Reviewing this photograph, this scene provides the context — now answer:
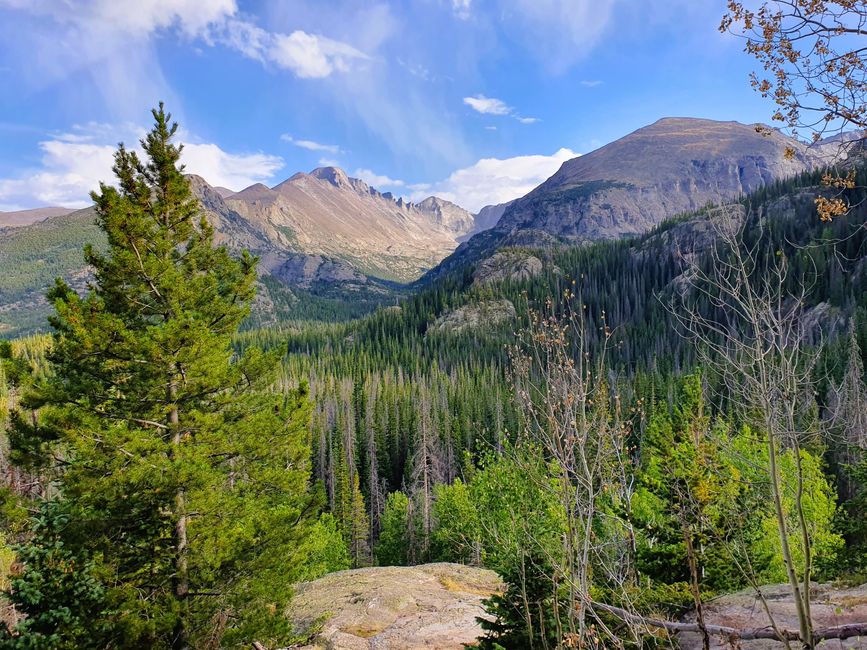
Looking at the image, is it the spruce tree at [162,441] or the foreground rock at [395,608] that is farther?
the foreground rock at [395,608]

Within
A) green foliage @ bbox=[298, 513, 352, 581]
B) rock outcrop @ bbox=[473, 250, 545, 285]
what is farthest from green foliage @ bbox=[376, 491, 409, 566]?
rock outcrop @ bbox=[473, 250, 545, 285]

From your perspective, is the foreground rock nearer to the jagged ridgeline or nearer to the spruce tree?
the spruce tree

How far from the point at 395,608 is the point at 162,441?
1193 cm

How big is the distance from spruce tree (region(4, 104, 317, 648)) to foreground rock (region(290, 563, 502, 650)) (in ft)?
10.5

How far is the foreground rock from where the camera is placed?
1452cm

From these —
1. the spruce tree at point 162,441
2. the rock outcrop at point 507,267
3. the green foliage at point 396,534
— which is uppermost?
the rock outcrop at point 507,267

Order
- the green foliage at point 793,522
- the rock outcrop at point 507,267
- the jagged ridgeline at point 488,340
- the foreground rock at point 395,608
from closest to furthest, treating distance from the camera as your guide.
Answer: the foreground rock at point 395,608 < the green foliage at point 793,522 < the jagged ridgeline at point 488,340 < the rock outcrop at point 507,267

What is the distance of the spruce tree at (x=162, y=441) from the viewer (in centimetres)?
873

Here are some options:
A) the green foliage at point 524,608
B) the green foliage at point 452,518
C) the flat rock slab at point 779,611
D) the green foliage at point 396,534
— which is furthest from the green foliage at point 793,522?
the green foliage at point 396,534

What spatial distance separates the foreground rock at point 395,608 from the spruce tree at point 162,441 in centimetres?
319

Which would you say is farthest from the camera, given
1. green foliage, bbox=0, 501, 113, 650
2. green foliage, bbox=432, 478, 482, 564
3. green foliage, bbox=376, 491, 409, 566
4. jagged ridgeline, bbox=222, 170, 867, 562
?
jagged ridgeline, bbox=222, 170, 867, 562

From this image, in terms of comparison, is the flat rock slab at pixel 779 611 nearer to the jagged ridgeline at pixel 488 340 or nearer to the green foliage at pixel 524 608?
the green foliage at pixel 524 608

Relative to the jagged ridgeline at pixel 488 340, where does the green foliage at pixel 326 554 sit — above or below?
below

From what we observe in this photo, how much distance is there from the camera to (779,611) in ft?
30.3
